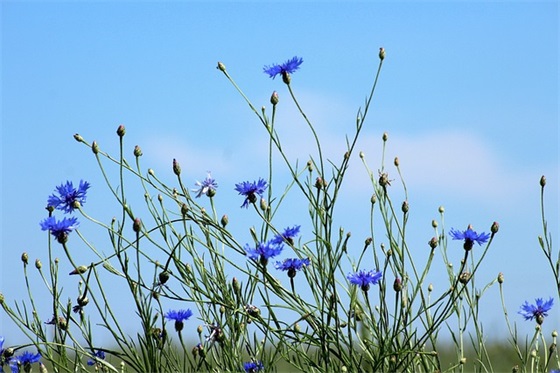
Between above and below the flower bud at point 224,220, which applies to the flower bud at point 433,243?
below

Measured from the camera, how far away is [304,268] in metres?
2.62

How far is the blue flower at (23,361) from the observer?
2752 millimetres

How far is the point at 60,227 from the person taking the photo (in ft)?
8.02

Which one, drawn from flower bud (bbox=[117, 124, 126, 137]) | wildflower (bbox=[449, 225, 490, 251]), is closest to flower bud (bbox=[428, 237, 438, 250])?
wildflower (bbox=[449, 225, 490, 251])

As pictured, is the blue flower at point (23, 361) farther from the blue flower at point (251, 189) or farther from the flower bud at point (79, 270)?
the blue flower at point (251, 189)

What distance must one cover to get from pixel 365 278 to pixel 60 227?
951 mm

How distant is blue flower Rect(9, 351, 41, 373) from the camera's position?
275cm

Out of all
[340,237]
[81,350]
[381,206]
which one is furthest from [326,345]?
[81,350]

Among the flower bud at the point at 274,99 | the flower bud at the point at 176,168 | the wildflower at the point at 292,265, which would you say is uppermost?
the flower bud at the point at 274,99

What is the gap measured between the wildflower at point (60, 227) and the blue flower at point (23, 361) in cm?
54

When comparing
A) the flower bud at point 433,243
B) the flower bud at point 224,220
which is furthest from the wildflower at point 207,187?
the flower bud at point 433,243

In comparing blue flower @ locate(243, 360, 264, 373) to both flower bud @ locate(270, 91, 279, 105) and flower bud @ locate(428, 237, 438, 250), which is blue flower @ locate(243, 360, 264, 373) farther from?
flower bud @ locate(270, 91, 279, 105)

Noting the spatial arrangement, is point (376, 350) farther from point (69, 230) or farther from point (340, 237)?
point (69, 230)

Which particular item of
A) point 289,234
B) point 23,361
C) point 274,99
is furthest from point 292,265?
point 23,361
